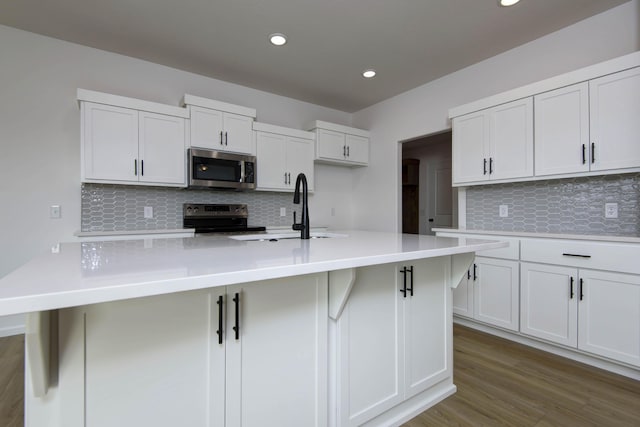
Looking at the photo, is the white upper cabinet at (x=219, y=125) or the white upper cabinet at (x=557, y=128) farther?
the white upper cabinet at (x=219, y=125)

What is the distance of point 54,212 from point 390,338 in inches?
128

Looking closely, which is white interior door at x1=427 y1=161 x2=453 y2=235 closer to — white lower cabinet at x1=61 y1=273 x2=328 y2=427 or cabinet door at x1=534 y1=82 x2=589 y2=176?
cabinet door at x1=534 y1=82 x2=589 y2=176

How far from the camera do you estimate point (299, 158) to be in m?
4.06

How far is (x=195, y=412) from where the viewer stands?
1.04m

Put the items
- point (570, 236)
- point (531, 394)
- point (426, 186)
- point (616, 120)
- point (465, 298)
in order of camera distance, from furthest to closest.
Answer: point (426, 186)
point (465, 298)
point (570, 236)
point (616, 120)
point (531, 394)

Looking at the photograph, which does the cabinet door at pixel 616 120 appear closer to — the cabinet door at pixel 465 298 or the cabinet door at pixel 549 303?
the cabinet door at pixel 549 303

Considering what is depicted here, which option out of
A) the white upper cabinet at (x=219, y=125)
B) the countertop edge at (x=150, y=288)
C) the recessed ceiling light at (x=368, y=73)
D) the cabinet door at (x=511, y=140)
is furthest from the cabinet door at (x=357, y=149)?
the countertop edge at (x=150, y=288)

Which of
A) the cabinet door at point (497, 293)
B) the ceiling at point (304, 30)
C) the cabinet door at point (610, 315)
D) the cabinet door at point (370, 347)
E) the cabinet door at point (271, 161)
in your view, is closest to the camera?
the cabinet door at point (370, 347)

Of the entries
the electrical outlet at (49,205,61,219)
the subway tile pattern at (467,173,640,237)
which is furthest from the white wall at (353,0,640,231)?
the electrical outlet at (49,205,61,219)

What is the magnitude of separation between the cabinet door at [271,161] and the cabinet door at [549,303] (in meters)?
2.72

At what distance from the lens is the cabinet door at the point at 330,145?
420 cm

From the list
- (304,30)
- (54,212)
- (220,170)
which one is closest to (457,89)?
(304,30)

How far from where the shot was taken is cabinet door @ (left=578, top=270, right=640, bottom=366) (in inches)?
79.8

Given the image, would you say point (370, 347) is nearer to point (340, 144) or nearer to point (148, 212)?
point (148, 212)
